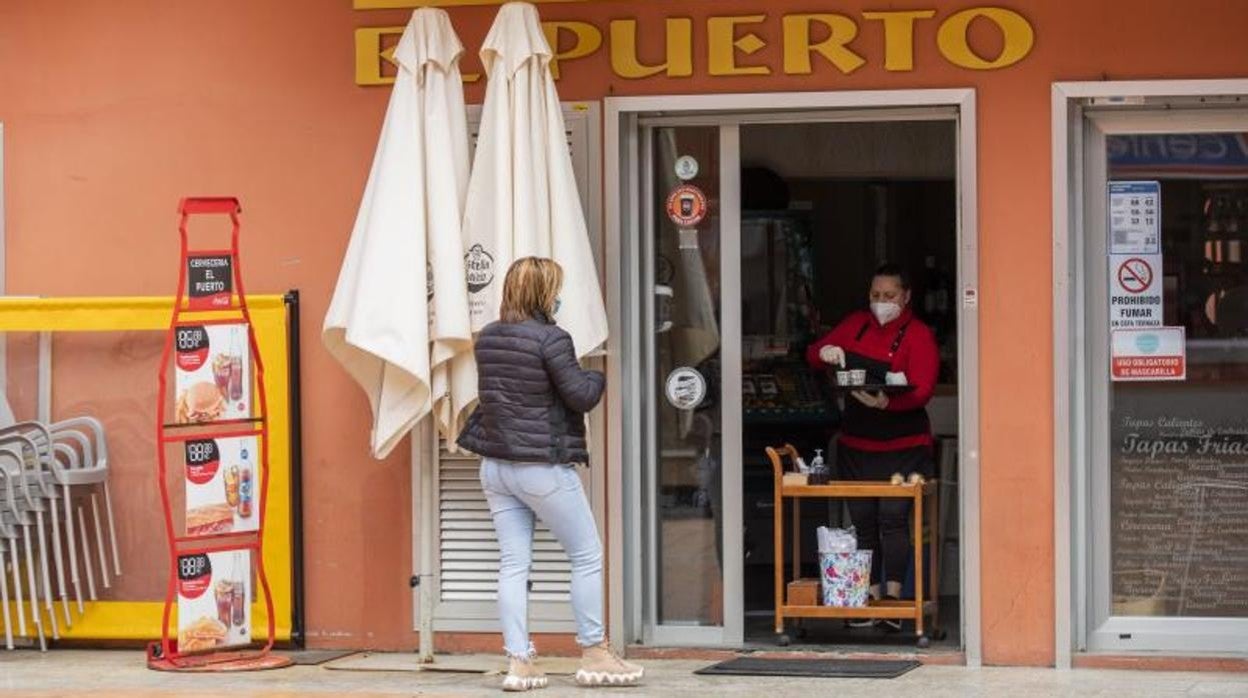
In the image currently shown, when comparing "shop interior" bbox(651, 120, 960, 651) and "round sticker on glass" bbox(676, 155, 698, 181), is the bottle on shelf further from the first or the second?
"round sticker on glass" bbox(676, 155, 698, 181)

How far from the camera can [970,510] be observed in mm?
10359

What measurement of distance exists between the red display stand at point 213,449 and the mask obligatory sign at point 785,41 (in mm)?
1450

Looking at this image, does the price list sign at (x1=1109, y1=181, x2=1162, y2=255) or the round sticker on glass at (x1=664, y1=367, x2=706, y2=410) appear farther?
the round sticker on glass at (x1=664, y1=367, x2=706, y2=410)

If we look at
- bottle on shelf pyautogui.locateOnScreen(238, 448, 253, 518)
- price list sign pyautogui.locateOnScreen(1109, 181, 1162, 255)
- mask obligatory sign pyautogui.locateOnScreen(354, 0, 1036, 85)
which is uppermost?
mask obligatory sign pyautogui.locateOnScreen(354, 0, 1036, 85)

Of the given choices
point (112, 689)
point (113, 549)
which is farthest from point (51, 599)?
point (112, 689)

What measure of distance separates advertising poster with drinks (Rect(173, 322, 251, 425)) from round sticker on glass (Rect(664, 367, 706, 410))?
6.60 feet

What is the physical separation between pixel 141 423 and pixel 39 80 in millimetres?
1756

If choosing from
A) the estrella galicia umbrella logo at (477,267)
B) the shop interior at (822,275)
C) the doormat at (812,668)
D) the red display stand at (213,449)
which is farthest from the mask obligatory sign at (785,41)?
the doormat at (812,668)

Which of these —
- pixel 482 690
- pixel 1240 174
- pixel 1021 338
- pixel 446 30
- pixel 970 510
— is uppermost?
pixel 446 30

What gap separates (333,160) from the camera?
35.9 ft

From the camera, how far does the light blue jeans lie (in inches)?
378

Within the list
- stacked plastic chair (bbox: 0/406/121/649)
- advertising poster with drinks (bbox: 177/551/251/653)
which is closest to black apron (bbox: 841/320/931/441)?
advertising poster with drinks (bbox: 177/551/251/653)

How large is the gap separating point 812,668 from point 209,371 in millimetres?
3036

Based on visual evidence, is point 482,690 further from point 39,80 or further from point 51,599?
point 39,80
